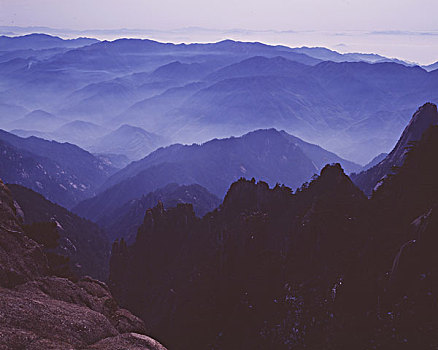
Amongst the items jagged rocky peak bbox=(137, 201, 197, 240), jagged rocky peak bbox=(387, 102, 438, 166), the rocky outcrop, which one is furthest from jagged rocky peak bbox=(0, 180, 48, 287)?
jagged rocky peak bbox=(387, 102, 438, 166)

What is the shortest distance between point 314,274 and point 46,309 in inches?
1390

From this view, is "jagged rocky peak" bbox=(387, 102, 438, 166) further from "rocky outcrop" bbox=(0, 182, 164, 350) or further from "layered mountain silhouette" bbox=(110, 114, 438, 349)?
"rocky outcrop" bbox=(0, 182, 164, 350)

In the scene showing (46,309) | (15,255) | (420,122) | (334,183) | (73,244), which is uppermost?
(420,122)

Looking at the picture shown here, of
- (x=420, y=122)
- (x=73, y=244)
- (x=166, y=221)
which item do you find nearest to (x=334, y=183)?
(x=166, y=221)

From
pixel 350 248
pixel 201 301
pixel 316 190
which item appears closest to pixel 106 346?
pixel 201 301

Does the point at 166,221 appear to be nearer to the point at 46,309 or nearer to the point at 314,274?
the point at 314,274

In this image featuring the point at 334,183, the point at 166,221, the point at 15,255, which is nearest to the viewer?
the point at 15,255

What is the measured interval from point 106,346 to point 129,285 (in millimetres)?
55293

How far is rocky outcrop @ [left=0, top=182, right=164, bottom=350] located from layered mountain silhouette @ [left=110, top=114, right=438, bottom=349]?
1701 centimetres

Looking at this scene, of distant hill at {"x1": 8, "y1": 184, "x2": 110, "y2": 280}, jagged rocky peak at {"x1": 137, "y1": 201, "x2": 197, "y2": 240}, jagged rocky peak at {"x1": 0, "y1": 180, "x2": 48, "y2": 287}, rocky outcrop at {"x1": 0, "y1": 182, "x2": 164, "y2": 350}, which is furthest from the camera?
distant hill at {"x1": 8, "y1": 184, "x2": 110, "y2": 280}

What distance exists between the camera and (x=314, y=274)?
5966cm

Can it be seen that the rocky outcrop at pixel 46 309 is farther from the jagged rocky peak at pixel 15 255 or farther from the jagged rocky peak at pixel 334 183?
the jagged rocky peak at pixel 334 183

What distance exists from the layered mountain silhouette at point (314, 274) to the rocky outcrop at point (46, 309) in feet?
55.8

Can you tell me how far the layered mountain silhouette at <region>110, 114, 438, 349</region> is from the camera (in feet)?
161
